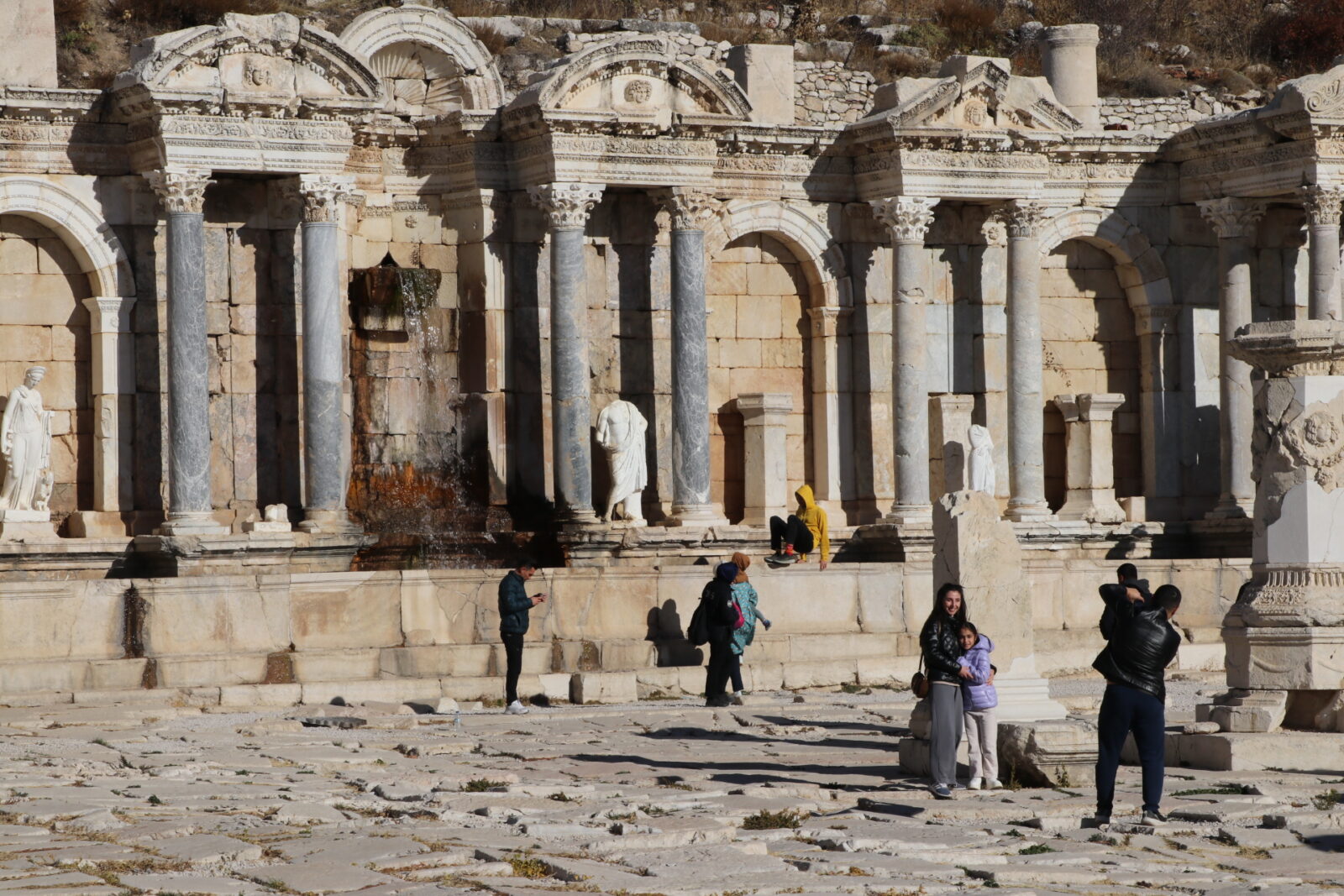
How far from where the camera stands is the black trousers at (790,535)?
24969 mm

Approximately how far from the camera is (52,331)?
77.9 feet

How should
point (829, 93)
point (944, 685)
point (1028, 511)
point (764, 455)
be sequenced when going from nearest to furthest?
point (944, 685)
point (764, 455)
point (1028, 511)
point (829, 93)

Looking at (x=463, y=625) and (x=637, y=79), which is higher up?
(x=637, y=79)

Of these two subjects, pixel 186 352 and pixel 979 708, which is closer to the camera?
pixel 979 708

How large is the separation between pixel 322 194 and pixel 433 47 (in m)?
2.66

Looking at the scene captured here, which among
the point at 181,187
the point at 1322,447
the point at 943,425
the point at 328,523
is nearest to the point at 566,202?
the point at 181,187

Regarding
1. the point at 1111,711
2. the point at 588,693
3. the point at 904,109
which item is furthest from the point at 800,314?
the point at 1111,711

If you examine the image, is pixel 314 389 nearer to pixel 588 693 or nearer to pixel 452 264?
pixel 452 264

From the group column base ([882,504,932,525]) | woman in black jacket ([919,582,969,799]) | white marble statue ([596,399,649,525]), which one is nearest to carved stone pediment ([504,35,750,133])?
white marble statue ([596,399,649,525])

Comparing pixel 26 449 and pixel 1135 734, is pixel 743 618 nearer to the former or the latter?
pixel 26 449

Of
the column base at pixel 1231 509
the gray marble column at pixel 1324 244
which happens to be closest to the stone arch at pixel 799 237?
the column base at pixel 1231 509

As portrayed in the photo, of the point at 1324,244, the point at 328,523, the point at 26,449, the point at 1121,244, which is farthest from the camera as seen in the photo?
the point at 1121,244

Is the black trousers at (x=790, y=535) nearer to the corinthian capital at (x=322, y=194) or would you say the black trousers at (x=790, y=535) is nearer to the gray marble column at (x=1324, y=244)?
the corinthian capital at (x=322, y=194)

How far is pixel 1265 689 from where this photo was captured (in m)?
15.4
